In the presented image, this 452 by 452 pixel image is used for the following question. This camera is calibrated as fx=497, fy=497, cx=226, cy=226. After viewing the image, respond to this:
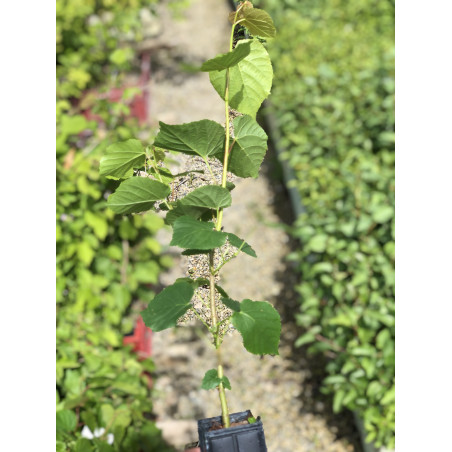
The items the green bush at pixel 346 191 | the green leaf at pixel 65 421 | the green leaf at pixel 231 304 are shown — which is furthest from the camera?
the green bush at pixel 346 191

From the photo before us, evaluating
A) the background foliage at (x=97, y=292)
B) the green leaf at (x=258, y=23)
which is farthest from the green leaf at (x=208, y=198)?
the background foliage at (x=97, y=292)

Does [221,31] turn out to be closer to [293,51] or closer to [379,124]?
[293,51]

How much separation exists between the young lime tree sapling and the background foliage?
0.66 m

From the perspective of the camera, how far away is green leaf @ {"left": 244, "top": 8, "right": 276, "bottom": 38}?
A: 2.73 ft

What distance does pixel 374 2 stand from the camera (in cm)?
490

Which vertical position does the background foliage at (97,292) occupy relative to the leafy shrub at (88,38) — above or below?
below

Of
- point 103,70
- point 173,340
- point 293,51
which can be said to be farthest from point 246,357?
point 103,70

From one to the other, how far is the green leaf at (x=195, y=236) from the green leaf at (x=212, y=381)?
29cm

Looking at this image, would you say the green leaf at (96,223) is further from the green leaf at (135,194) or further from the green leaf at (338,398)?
the green leaf at (135,194)

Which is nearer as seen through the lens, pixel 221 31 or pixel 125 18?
pixel 125 18

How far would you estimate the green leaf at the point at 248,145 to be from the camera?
88 cm

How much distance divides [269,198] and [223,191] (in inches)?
137

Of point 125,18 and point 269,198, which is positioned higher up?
point 125,18

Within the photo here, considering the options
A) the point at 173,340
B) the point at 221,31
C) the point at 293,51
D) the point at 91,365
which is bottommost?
the point at 91,365
